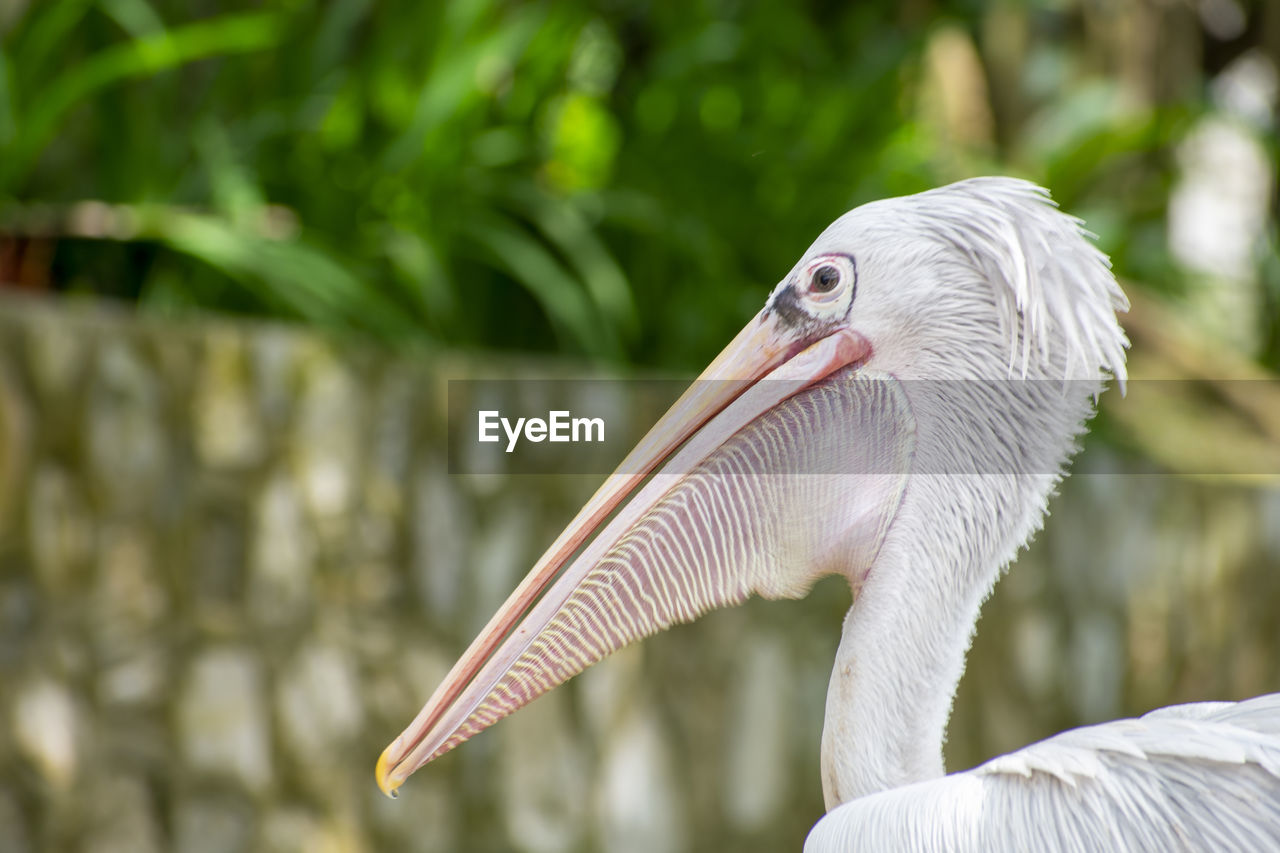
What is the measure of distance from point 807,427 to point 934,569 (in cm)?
16

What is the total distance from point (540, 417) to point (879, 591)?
1.82m

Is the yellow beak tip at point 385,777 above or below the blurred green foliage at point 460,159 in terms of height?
below

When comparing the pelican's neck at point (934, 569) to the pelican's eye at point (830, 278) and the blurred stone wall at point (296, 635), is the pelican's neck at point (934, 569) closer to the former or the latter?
the pelican's eye at point (830, 278)

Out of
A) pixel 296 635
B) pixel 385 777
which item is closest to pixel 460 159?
pixel 296 635

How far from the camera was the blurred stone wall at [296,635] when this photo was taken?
224 centimetres

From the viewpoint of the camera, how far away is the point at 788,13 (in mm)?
4668

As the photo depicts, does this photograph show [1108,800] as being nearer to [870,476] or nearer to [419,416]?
[870,476]

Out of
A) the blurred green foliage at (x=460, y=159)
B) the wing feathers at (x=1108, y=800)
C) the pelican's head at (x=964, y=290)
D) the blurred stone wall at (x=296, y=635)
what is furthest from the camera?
the blurred green foliage at (x=460, y=159)

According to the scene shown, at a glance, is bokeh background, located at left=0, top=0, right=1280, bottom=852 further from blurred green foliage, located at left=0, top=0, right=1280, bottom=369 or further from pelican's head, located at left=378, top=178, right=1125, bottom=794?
pelican's head, located at left=378, top=178, right=1125, bottom=794

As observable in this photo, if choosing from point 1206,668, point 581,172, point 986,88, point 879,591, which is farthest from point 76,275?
point 986,88

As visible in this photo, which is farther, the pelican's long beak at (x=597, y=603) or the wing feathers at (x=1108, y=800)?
the pelican's long beak at (x=597, y=603)

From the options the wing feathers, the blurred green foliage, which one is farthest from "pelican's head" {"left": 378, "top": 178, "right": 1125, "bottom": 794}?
the blurred green foliage

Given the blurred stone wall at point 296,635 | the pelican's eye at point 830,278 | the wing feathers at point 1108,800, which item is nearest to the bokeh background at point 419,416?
the blurred stone wall at point 296,635

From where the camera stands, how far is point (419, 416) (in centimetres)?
272
